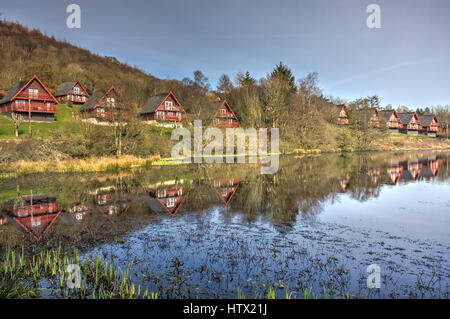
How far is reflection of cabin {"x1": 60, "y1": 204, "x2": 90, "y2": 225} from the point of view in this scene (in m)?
10.4

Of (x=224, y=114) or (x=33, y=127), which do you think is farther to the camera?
(x=224, y=114)

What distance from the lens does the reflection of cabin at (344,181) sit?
673 inches

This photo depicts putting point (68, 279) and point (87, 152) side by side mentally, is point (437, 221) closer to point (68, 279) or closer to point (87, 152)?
point (68, 279)

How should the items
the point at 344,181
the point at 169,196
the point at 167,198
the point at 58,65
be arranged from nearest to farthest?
the point at 167,198, the point at 169,196, the point at 344,181, the point at 58,65

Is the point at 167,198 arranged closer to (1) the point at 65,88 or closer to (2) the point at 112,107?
(2) the point at 112,107

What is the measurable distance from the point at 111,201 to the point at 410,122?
91690 millimetres

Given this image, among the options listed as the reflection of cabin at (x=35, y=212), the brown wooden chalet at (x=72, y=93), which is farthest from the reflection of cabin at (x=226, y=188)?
the brown wooden chalet at (x=72, y=93)

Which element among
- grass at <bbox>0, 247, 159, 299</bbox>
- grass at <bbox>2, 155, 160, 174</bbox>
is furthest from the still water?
grass at <bbox>2, 155, 160, 174</bbox>

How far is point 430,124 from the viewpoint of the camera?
86312 millimetres

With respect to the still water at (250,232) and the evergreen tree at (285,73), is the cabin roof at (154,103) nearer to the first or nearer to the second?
the evergreen tree at (285,73)

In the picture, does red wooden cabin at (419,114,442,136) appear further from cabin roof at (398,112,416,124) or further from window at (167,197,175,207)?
window at (167,197,175,207)

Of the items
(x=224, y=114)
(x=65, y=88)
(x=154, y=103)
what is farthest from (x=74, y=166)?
(x=65, y=88)

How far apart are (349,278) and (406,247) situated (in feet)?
9.58

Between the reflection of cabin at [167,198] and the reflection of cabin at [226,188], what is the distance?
1.95 meters
